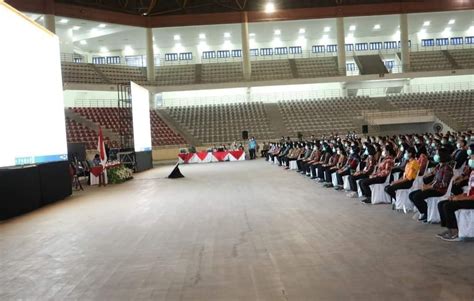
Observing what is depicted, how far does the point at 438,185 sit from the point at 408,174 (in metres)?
1.20

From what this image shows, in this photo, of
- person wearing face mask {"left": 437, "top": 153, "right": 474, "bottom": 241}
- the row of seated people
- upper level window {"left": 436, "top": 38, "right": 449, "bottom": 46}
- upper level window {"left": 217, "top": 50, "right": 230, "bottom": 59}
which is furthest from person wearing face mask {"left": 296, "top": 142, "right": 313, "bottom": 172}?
upper level window {"left": 436, "top": 38, "right": 449, "bottom": 46}

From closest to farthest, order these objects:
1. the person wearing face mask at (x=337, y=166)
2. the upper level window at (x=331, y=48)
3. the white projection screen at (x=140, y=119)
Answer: the person wearing face mask at (x=337, y=166) < the white projection screen at (x=140, y=119) < the upper level window at (x=331, y=48)

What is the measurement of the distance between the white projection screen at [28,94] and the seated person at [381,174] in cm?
753

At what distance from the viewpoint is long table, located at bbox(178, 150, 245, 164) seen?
29.8m

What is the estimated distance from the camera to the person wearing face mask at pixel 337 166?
1268 centimetres

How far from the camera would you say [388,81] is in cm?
3953

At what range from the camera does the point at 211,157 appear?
30047 mm

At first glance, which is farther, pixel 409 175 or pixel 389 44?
pixel 389 44

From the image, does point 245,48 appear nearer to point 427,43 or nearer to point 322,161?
point 427,43

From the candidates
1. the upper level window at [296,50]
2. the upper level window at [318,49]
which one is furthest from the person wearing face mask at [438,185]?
the upper level window at [296,50]

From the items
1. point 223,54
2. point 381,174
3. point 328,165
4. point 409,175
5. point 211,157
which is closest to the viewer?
point 409,175

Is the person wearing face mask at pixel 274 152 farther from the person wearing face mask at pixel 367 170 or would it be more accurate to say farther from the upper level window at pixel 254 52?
the upper level window at pixel 254 52

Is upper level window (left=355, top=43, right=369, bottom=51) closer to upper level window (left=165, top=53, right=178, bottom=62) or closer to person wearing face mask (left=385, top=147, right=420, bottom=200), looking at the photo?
upper level window (left=165, top=53, right=178, bottom=62)

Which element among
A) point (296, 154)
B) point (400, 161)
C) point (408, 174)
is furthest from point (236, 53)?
point (408, 174)
